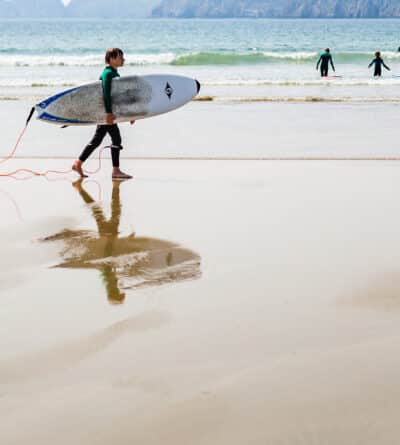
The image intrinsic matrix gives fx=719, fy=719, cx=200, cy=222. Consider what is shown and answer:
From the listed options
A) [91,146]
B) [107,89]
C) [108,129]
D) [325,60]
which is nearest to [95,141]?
[91,146]

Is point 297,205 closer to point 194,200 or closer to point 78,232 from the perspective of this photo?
point 194,200

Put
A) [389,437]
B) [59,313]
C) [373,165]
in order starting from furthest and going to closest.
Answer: [373,165]
[59,313]
[389,437]

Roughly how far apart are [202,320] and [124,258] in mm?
1321

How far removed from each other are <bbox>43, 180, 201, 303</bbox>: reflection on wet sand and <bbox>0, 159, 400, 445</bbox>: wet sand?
2cm

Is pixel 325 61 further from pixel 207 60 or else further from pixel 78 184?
pixel 78 184

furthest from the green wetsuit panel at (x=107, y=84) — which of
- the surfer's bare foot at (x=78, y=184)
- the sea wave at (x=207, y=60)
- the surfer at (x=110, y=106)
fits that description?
the sea wave at (x=207, y=60)

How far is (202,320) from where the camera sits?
Answer: 144 inches

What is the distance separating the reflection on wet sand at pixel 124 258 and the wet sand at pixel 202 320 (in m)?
0.02

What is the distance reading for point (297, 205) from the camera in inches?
252

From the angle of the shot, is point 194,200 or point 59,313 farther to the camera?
point 194,200

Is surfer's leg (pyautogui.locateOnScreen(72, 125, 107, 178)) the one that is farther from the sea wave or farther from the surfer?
the sea wave

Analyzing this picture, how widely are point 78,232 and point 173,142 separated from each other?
522 centimetres

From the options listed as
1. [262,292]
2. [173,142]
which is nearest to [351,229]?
[262,292]

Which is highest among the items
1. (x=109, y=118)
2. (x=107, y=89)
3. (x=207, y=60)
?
(x=107, y=89)
